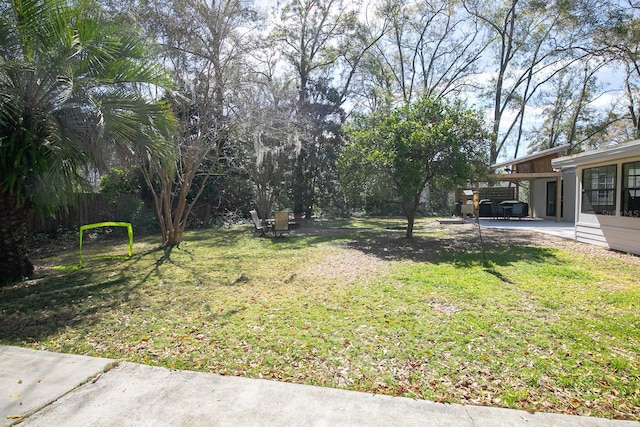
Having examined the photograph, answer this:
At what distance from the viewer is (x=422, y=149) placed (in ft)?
31.0

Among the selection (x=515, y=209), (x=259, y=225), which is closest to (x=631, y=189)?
(x=515, y=209)

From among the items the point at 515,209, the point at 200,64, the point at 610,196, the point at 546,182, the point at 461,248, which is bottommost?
the point at 461,248

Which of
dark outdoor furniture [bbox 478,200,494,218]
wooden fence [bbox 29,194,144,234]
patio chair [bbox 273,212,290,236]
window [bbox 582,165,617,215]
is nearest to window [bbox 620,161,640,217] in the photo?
window [bbox 582,165,617,215]

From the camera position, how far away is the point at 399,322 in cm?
422

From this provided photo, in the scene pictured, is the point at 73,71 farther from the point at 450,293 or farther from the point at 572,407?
the point at 572,407

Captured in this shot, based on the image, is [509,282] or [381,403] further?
[509,282]

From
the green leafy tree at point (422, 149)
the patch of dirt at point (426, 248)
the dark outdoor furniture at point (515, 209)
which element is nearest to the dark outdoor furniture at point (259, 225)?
the patch of dirt at point (426, 248)

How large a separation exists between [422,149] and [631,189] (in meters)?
4.64

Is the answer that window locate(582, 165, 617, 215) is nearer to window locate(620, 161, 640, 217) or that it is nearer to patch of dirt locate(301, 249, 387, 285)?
window locate(620, 161, 640, 217)

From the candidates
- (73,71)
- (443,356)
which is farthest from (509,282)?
(73,71)

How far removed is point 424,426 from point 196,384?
1.77 m

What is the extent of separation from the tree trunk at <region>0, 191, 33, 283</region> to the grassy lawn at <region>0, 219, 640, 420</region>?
1.25 feet

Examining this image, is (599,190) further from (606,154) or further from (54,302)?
(54,302)

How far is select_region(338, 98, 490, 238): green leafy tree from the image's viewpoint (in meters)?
9.34
